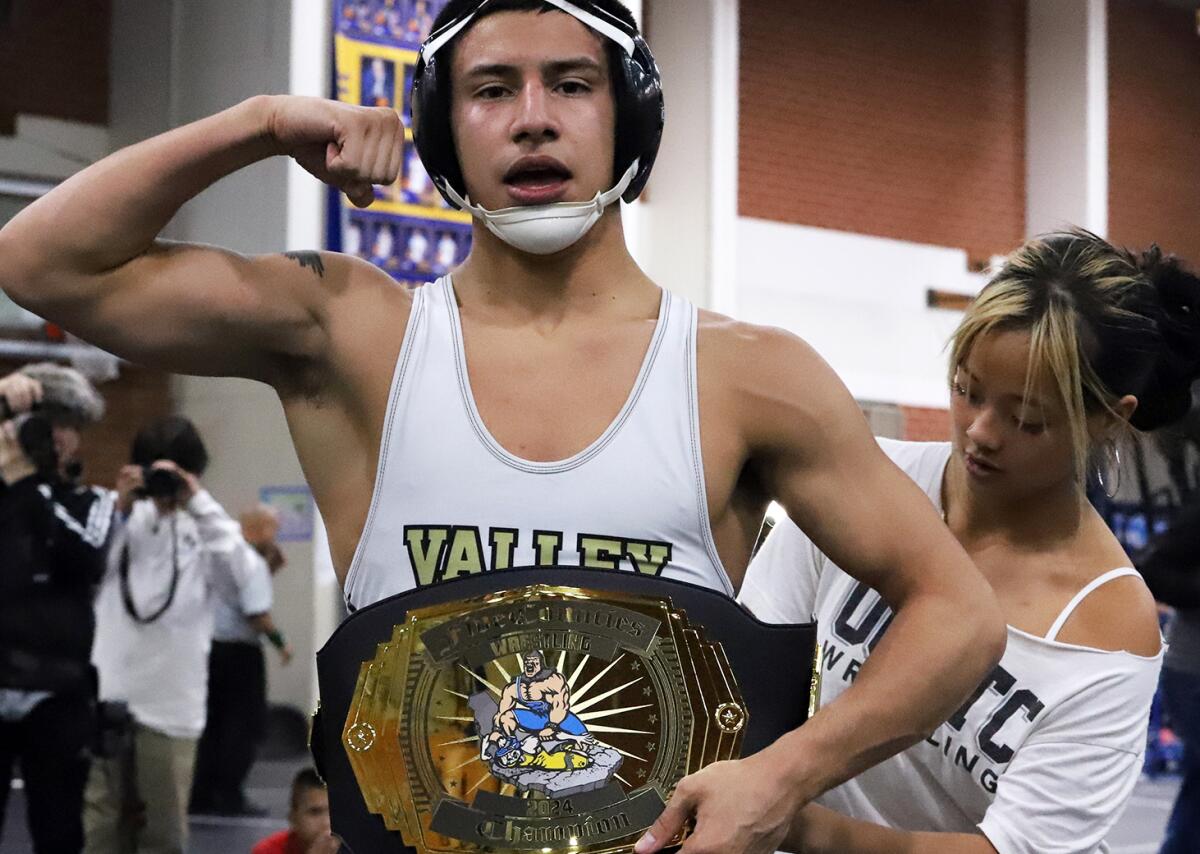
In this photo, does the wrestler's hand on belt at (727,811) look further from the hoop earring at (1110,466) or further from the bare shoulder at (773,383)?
the hoop earring at (1110,466)

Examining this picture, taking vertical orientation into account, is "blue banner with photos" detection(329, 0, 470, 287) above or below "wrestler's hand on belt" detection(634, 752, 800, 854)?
above

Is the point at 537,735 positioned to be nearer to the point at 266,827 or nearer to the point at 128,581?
the point at 128,581

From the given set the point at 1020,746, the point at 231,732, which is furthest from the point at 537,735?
the point at 231,732

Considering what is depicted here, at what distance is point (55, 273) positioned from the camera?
1418mm

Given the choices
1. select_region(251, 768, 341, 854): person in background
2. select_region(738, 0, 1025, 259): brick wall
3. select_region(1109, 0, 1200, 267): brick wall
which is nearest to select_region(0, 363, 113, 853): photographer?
select_region(251, 768, 341, 854): person in background

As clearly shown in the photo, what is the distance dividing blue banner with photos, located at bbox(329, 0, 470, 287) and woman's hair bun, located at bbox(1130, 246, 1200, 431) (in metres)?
4.55

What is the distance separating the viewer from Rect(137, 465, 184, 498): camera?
15.6 ft

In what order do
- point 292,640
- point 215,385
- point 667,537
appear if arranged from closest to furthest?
point 667,537 < point 292,640 < point 215,385

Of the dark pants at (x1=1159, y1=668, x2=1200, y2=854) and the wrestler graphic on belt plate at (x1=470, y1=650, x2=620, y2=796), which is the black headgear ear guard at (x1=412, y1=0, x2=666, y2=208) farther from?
the dark pants at (x1=1159, y1=668, x2=1200, y2=854)

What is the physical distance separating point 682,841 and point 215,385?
5.56 meters

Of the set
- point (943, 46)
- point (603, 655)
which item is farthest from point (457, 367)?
point (943, 46)

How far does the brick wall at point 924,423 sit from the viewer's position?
9.88 meters

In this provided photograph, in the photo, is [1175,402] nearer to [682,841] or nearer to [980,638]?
[980,638]

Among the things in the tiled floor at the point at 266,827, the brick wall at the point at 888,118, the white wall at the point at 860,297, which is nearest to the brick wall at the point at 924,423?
the white wall at the point at 860,297
